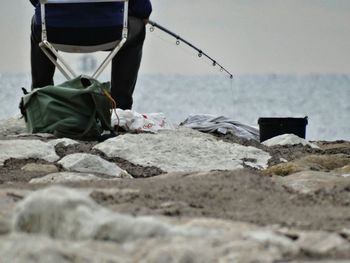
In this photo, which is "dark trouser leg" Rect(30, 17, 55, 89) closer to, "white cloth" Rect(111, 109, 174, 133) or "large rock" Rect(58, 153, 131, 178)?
"white cloth" Rect(111, 109, 174, 133)

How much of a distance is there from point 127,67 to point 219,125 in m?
0.91

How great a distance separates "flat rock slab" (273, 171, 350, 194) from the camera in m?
3.29

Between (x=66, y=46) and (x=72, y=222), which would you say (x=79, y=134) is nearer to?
(x=66, y=46)

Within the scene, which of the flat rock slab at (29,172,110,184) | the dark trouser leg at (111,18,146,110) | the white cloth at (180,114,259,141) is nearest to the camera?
the flat rock slab at (29,172,110,184)

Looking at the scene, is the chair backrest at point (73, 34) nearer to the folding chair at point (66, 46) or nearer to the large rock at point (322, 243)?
the folding chair at point (66, 46)

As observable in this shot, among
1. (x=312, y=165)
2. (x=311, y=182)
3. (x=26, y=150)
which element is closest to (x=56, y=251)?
(x=311, y=182)

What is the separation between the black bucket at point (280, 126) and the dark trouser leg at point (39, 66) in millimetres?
1757

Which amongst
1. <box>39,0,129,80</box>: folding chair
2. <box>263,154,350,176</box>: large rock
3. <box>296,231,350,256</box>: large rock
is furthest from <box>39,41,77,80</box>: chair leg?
<box>296,231,350,256</box>: large rock

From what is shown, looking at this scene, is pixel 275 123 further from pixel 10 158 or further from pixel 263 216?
pixel 263 216

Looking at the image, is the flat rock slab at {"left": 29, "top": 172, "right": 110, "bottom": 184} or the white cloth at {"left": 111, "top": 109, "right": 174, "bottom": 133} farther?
the white cloth at {"left": 111, "top": 109, "right": 174, "bottom": 133}

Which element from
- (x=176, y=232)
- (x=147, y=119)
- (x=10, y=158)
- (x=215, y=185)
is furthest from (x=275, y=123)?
(x=176, y=232)

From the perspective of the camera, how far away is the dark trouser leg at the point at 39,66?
23.4 ft

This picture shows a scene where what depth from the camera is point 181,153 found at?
17.9ft

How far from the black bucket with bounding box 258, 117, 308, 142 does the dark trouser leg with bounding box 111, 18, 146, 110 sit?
1.11 m
